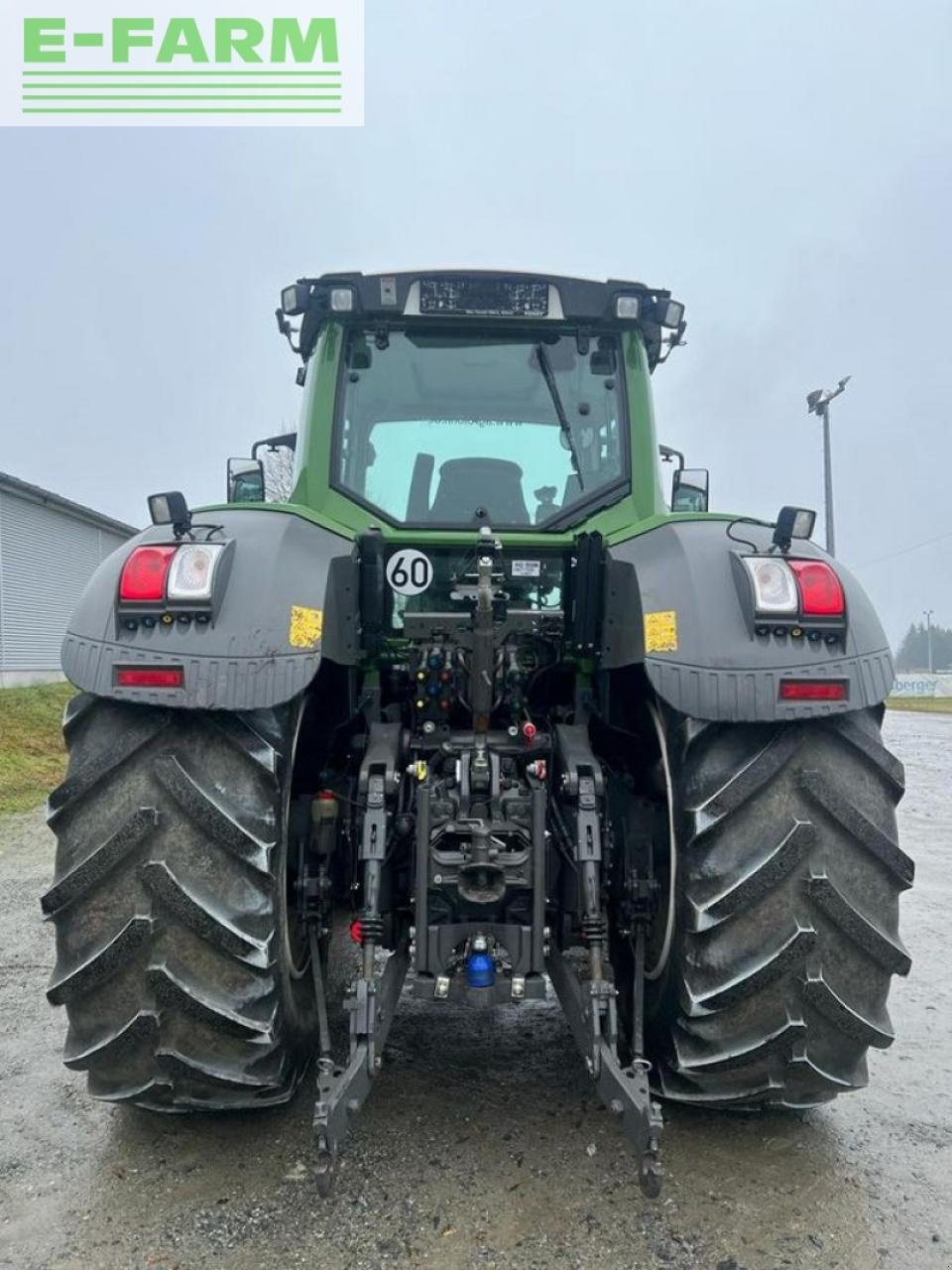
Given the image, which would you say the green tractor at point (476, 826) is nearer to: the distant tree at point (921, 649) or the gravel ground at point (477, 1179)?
the gravel ground at point (477, 1179)

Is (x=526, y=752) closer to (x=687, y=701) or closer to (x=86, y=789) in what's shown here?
(x=687, y=701)

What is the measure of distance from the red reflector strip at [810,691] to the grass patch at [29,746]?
28.8ft

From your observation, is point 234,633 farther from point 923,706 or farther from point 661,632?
point 923,706

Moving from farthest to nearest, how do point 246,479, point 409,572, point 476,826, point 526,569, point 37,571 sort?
point 37,571, point 246,479, point 526,569, point 409,572, point 476,826

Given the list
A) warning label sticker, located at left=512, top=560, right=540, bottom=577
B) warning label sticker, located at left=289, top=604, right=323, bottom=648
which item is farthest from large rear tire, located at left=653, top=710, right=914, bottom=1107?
warning label sticker, located at left=289, top=604, right=323, bottom=648

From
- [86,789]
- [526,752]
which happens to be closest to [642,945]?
[526,752]

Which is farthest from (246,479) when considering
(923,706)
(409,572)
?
(923,706)

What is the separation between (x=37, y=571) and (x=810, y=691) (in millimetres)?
20574

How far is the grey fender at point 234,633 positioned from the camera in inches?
87.3

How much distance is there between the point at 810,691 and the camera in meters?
2.24

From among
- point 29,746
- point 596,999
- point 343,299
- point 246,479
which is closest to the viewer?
point 596,999

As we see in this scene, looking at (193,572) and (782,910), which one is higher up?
(193,572)

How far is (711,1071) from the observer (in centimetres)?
230

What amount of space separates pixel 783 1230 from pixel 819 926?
27.4 inches
